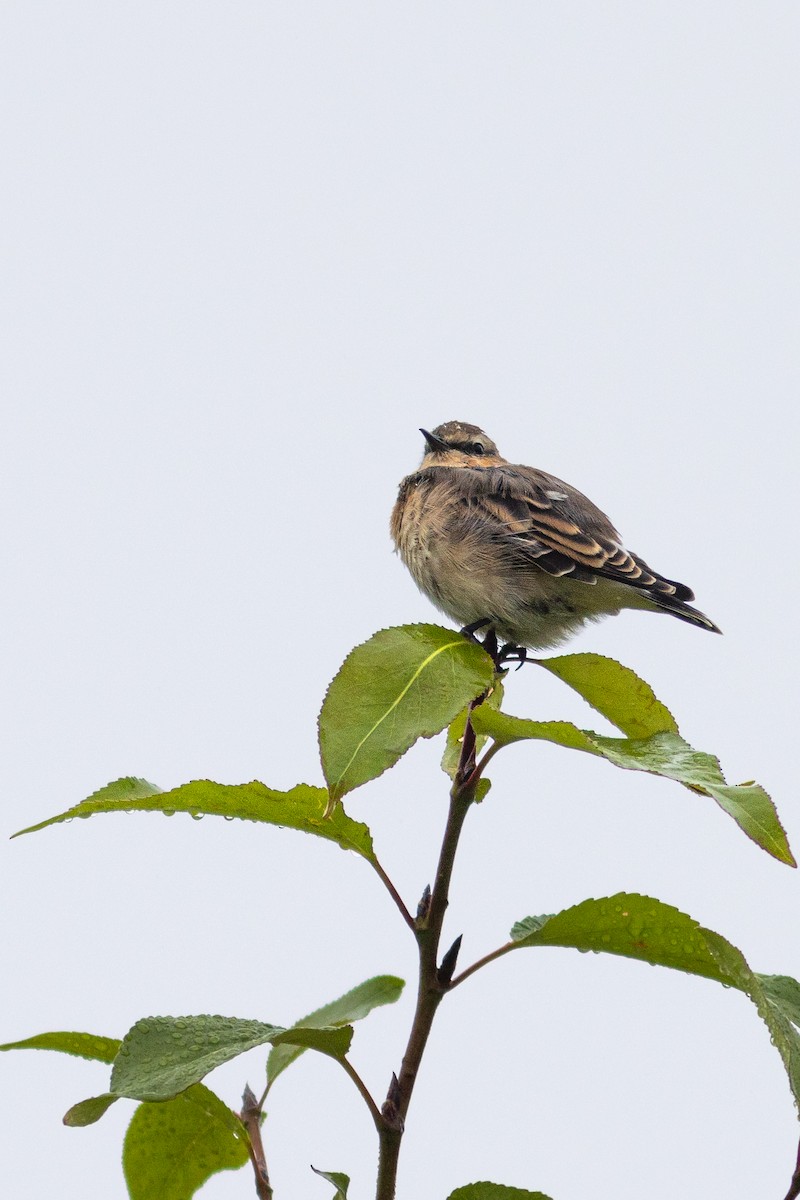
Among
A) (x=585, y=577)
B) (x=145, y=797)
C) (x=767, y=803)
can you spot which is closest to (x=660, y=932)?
(x=767, y=803)

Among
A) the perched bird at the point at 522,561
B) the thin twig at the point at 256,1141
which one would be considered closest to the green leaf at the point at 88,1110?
the thin twig at the point at 256,1141

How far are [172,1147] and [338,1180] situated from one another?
0.47 metres

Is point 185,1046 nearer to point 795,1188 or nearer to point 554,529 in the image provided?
point 795,1188

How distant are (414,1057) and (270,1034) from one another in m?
0.28

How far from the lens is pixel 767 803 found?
7.87ft

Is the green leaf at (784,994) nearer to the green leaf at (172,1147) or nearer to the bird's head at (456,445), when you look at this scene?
the green leaf at (172,1147)

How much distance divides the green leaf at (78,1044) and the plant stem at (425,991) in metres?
0.64

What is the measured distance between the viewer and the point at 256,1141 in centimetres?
268

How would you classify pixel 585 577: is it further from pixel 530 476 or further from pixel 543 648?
pixel 530 476

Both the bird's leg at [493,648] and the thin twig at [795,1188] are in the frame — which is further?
the bird's leg at [493,648]

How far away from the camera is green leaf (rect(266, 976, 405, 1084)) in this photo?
2859mm

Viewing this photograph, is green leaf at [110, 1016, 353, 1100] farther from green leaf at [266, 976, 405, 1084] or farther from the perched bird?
the perched bird

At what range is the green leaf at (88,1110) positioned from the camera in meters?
2.19

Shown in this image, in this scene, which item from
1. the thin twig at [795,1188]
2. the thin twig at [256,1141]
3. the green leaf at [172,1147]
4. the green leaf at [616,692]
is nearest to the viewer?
the thin twig at [795,1188]
